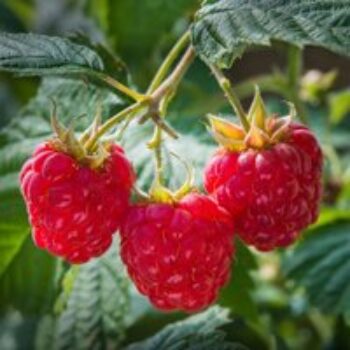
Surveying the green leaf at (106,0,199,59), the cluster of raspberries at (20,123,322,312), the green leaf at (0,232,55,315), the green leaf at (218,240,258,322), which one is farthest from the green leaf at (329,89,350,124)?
the cluster of raspberries at (20,123,322,312)

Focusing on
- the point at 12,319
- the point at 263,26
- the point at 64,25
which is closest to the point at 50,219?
the point at 263,26

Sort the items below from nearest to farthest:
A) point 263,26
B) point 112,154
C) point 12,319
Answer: point 263,26 < point 112,154 < point 12,319

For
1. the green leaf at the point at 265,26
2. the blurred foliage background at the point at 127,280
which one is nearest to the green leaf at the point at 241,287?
the blurred foliage background at the point at 127,280

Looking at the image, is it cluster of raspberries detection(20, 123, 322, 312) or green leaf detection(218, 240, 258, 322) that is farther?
green leaf detection(218, 240, 258, 322)

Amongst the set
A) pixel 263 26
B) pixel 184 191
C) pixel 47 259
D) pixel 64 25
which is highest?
pixel 263 26

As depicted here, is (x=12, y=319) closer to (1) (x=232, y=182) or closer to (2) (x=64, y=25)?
(2) (x=64, y=25)

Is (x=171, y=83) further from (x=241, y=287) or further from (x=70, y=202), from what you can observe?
(x=241, y=287)

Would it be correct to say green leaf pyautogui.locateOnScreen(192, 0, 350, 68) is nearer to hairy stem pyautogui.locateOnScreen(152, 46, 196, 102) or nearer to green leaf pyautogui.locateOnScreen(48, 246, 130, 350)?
hairy stem pyautogui.locateOnScreen(152, 46, 196, 102)
